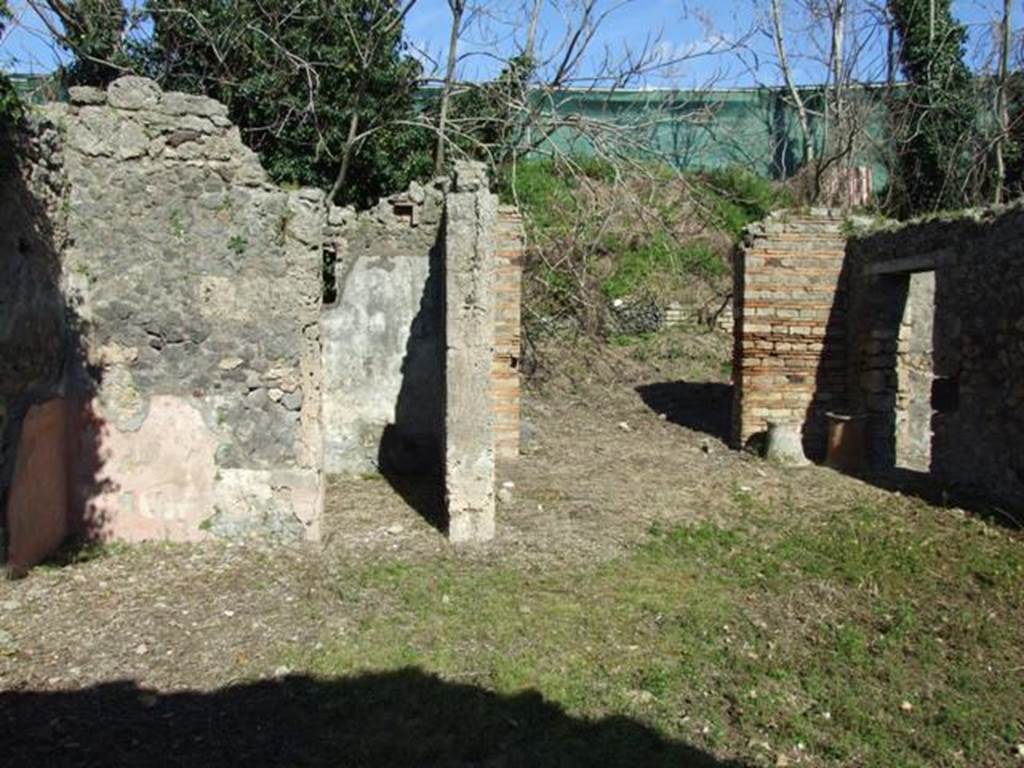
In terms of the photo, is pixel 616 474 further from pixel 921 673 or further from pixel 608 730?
pixel 608 730

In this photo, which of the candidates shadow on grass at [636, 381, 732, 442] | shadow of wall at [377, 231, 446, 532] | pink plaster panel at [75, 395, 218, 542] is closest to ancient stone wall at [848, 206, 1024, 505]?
shadow on grass at [636, 381, 732, 442]

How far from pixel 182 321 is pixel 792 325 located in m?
6.52

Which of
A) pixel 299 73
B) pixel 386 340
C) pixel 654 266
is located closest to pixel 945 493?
pixel 386 340

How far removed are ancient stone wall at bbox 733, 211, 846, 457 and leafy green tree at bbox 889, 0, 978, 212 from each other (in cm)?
946

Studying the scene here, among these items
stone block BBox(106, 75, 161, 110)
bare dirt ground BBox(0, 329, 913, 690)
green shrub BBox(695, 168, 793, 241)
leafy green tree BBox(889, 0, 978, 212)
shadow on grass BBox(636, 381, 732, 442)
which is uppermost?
leafy green tree BBox(889, 0, 978, 212)

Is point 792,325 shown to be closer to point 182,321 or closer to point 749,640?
point 749,640

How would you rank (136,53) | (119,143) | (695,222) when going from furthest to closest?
(695,222)
(136,53)
(119,143)

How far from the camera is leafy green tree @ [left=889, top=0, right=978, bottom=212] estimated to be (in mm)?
17219

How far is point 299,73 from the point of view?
1151cm

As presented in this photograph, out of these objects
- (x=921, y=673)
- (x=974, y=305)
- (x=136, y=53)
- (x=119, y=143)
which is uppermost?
(x=136, y=53)

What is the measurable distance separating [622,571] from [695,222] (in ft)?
43.6

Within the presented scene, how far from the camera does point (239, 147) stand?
5.68m

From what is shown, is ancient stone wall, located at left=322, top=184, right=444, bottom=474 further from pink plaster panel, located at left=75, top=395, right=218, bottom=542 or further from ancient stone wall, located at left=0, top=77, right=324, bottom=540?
pink plaster panel, located at left=75, top=395, right=218, bottom=542

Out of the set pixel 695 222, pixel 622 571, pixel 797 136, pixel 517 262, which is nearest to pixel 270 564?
pixel 622 571
